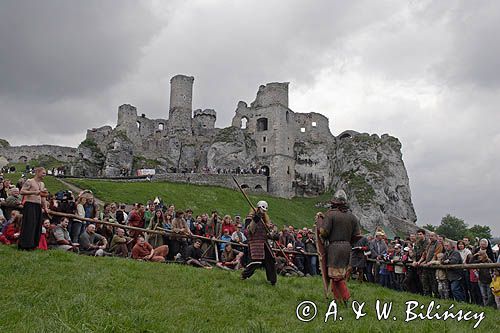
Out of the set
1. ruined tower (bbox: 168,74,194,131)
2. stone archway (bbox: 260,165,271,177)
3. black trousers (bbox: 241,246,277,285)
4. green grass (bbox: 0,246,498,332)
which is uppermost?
ruined tower (bbox: 168,74,194,131)

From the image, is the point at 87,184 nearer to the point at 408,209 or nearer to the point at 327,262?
the point at 327,262

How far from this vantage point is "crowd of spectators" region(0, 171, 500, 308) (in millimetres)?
13195

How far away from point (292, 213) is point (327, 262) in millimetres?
42499

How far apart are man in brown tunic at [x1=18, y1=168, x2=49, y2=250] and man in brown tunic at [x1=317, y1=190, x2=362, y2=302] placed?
7360mm

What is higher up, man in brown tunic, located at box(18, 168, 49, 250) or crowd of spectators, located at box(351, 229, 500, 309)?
man in brown tunic, located at box(18, 168, 49, 250)

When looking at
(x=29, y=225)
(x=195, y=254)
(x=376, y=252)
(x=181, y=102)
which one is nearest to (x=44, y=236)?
(x=29, y=225)

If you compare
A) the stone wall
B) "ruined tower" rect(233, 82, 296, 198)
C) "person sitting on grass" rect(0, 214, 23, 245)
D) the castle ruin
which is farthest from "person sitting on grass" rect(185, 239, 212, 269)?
the stone wall

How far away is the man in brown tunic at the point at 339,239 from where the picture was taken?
902 centimetres

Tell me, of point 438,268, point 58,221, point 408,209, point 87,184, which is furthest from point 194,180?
point 438,268

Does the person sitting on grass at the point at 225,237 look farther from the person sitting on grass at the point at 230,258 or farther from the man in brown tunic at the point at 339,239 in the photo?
the man in brown tunic at the point at 339,239

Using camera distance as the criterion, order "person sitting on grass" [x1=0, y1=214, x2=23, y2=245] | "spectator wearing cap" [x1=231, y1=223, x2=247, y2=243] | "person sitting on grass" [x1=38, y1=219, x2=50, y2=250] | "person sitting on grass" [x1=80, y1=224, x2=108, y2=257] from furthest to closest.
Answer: "spectator wearing cap" [x1=231, y1=223, x2=247, y2=243] → "person sitting on grass" [x1=80, y1=224, x2=108, y2=257] → "person sitting on grass" [x1=0, y1=214, x2=23, y2=245] → "person sitting on grass" [x1=38, y1=219, x2=50, y2=250]

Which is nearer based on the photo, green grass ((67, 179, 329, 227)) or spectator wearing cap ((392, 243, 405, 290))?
spectator wearing cap ((392, 243, 405, 290))

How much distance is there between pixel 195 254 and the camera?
15070mm

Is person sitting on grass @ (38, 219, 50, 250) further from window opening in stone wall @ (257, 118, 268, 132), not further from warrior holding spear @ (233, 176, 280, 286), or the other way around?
window opening in stone wall @ (257, 118, 268, 132)
